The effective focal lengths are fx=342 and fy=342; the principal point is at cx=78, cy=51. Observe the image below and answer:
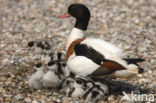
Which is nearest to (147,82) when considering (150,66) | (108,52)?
(150,66)

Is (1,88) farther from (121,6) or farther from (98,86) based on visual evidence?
(121,6)

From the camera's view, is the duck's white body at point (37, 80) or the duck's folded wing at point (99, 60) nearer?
the duck's folded wing at point (99, 60)

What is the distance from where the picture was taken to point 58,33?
9.20 metres

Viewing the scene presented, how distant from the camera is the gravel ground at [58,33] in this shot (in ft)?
20.3

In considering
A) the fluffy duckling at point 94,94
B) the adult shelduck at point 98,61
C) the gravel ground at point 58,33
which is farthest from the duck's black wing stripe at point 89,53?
the gravel ground at point 58,33

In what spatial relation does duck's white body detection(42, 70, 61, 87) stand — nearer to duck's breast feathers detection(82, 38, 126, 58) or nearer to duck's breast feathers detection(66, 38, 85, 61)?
duck's breast feathers detection(66, 38, 85, 61)

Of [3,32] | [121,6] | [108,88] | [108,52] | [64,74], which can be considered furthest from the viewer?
[121,6]

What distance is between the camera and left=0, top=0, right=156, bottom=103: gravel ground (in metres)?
6.19

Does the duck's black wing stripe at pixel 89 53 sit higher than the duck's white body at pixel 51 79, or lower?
higher

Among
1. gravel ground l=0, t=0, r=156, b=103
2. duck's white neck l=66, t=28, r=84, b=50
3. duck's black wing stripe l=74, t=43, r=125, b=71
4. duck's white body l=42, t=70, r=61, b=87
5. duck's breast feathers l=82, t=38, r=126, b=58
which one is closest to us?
duck's black wing stripe l=74, t=43, r=125, b=71

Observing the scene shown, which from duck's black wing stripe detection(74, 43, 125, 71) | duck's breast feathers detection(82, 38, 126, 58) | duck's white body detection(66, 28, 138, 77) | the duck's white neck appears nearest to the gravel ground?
duck's white body detection(66, 28, 138, 77)

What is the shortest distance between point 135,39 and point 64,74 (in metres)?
3.10

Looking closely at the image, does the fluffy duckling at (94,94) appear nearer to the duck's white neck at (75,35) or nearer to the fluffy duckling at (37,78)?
the fluffy duckling at (37,78)

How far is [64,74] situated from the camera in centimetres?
640
